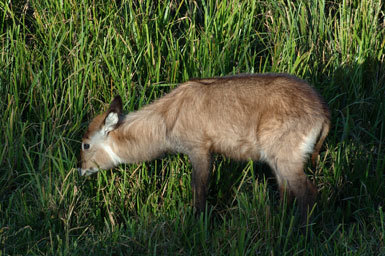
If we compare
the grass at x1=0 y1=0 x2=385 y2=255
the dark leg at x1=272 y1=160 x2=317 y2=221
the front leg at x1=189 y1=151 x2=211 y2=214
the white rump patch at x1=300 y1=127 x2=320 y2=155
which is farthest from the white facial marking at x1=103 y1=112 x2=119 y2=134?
the white rump patch at x1=300 y1=127 x2=320 y2=155

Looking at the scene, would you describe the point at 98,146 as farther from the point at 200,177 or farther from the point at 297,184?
the point at 297,184

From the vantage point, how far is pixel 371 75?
700cm

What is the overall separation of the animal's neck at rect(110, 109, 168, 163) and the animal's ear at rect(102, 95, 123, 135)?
0.34ft

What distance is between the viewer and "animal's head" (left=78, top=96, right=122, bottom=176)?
6273 mm

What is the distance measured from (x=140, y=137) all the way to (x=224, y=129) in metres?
0.87

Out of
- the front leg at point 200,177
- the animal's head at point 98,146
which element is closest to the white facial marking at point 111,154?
the animal's head at point 98,146

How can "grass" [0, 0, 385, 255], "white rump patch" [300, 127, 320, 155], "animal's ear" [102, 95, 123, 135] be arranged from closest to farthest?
1. "grass" [0, 0, 385, 255]
2. "white rump patch" [300, 127, 320, 155]
3. "animal's ear" [102, 95, 123, 135]

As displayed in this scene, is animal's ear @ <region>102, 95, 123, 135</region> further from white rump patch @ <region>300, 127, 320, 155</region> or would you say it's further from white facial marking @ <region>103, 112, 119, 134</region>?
white rump patch @ <region>300, 127, 320, 155</region>

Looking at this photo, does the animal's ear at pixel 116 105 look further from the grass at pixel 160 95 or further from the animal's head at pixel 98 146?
the grass at pixel 160 95

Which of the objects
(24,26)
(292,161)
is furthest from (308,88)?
(24,26)

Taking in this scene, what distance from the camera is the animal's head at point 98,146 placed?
20.6 feet

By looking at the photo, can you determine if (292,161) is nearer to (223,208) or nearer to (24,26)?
(223,208)

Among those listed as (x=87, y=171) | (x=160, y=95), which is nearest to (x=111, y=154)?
(x=87, y=171)

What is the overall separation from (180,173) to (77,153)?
1067mm
